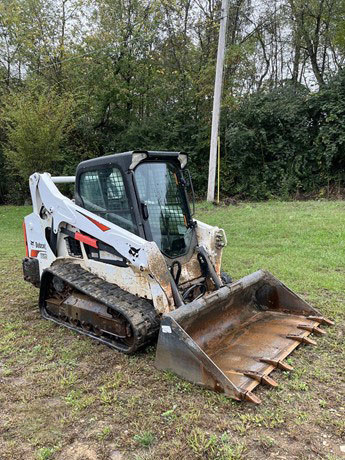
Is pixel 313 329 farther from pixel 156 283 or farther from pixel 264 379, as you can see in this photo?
pixel 156 283

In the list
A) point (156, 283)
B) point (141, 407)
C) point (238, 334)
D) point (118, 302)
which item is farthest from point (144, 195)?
point (141, 407)

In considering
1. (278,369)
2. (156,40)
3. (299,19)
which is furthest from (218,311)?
(299,19)

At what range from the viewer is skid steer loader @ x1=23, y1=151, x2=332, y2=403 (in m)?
3.34

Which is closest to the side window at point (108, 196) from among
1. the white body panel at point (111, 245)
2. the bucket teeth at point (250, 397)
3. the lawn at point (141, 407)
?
the white body panel at point (111, 245)

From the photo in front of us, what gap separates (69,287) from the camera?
4441mm

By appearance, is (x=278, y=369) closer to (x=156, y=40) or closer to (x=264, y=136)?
(x=264, y=136)

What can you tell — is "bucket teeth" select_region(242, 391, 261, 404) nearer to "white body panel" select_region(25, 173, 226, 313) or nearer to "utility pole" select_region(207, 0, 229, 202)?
"white body panel" select_region(25, 173, 226, 313)

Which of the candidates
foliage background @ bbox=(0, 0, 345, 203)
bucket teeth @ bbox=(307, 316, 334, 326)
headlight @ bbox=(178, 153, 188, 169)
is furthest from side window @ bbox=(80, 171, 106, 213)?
foliage background @ bbox=(0, 0, 345, 203)

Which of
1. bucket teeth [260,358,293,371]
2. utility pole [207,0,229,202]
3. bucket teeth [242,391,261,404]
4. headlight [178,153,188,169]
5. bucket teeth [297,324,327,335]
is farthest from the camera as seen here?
utility pole [207,0,229,202]

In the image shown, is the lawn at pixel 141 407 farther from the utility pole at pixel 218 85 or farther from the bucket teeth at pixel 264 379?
the utility pole at pixel 218 85

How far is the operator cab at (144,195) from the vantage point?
3959 mm

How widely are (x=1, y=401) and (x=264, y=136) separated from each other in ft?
48.0

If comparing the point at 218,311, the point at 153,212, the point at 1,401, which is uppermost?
the point at 153,212

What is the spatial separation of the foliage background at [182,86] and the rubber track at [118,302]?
11083 millimetres
